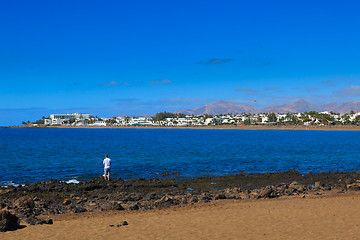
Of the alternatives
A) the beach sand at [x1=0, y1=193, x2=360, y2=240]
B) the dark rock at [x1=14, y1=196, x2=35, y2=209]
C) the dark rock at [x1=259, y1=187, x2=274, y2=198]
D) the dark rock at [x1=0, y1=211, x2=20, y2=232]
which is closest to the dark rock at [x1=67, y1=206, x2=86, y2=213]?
the beach sand at [x1=0, y1=193, x2=360, y2=240]

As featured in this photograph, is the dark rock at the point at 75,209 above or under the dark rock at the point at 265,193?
above

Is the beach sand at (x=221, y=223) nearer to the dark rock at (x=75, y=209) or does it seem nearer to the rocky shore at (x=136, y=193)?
the dark rock at (x=75, y=209)

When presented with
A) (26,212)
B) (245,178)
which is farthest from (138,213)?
(245,178)

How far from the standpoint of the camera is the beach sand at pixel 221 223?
11.4m

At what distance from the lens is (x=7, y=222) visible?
1175cm

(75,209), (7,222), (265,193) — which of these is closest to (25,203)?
(75,209)

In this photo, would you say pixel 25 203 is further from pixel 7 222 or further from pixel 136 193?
pixel 136 193

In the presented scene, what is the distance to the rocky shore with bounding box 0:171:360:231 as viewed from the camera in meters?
14.5

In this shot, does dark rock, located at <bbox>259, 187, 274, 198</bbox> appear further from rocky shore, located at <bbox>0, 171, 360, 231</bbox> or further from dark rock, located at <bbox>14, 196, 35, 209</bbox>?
dark rock, located at <bbox>14, 196, 35, 209</bbox>

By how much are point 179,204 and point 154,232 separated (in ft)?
15.4

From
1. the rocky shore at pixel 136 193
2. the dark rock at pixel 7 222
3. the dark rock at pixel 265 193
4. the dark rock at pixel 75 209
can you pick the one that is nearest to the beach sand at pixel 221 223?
the dark rock at pixel 7 222

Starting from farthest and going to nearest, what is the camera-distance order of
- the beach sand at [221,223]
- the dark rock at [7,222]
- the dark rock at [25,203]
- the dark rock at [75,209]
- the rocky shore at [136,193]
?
the dark rock at [75,209] < the rocky shore at [136,193] < the dark rock at [25,203] < the dark rock at [7,222] < the beach sand at [221,223]

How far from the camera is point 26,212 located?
547 inches

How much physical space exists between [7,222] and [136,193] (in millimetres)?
8375
